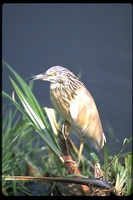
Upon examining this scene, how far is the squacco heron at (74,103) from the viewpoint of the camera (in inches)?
45.2

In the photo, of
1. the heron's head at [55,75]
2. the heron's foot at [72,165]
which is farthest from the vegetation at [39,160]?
the heron's head at [55,75]

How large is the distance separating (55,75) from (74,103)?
96 millimetres

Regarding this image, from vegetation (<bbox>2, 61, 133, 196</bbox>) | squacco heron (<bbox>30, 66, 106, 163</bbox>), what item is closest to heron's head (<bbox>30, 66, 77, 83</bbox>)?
squacco heron (<bbox>30, 66, 106, 163</bbox>)

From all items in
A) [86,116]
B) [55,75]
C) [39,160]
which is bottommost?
[39,160]

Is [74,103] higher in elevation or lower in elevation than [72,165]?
higher

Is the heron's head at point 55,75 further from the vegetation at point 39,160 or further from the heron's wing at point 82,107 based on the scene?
the vegetation at point 39,160

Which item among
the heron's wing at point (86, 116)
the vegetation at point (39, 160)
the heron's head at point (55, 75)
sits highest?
the heron's head at point (55, 75)

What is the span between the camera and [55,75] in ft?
3.73

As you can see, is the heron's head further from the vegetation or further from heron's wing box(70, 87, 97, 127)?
the vegetation

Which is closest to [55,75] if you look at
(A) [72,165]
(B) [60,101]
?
(B) [60,101]

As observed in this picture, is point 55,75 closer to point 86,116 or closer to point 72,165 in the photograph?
→ point 86,116

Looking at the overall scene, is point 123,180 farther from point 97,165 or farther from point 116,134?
point 116,134

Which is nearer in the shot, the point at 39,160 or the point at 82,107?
the point at 82,107

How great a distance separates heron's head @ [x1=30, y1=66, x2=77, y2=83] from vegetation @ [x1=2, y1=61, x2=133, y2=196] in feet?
0.54
